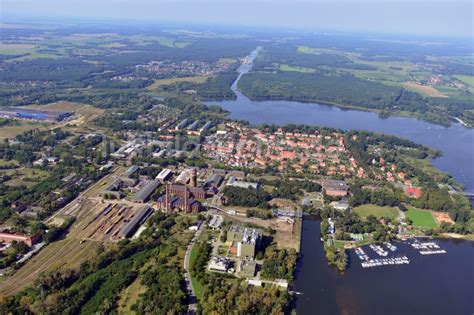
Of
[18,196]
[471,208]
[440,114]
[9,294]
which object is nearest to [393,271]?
[471,208]

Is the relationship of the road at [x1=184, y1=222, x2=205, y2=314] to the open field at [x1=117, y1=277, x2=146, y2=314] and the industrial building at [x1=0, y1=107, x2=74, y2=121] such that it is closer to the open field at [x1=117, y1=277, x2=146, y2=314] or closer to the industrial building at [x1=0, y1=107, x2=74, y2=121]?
the open field at [x1=117, y1=277, x2=146, y2=314]

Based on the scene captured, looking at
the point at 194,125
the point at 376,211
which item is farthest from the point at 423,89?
the point at 376,211

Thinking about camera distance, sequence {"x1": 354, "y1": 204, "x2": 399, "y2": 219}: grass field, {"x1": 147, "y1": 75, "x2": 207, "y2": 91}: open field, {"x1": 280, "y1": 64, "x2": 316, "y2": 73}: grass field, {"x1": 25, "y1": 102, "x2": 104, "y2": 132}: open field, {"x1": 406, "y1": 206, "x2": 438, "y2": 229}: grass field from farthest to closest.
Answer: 1. {"x1": 280, "y1": 64, "x2": 316, "y2": 73}: grass field
2. {"x1": 147, "y1": 75, "x2": 207, "y2": 91}: open field
3. {"x1": 25, "y1": 102, "x2": 104, "y2": 132}: open field
4. {"x1": 354, "y1": 204, "x2": 399, "y2": 219}: grass field
5. {"x1": 406, "y1": 206, "x2": 438, "y2": 229}: grass field

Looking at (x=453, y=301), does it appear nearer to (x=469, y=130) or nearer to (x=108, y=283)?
(x=108, y=283)

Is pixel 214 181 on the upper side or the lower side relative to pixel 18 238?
upper

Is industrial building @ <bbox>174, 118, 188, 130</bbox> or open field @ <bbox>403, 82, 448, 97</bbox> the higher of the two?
open field @ <bbox>403, 82, 448, 97</bbox>

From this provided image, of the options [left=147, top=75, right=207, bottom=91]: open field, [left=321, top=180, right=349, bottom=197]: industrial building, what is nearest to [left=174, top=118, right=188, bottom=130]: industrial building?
[left=321, top=180, right=349, bottom=197]: industrial building

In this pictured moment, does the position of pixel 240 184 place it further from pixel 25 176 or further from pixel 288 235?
pixel 25 176
